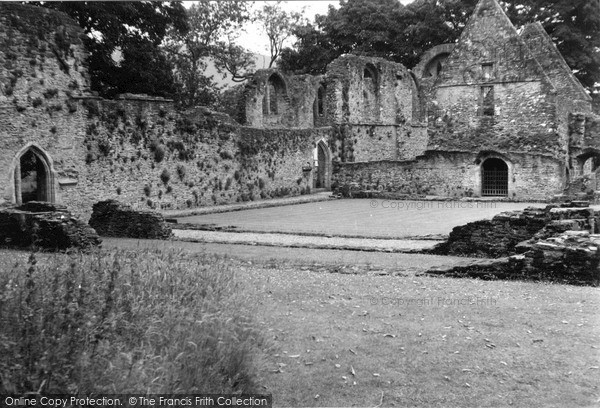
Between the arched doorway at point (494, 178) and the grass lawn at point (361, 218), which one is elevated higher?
the arched doorway at point (494, 178)

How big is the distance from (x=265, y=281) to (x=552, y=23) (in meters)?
41.2

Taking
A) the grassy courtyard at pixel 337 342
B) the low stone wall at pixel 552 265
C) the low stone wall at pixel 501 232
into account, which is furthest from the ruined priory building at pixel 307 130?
the low stone wall at pixel 552 265

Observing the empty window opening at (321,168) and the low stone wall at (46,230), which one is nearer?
the low stone wall at (46,230)

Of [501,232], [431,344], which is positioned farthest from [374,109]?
[431,344]

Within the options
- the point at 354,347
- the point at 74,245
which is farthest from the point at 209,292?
the point at 74,245

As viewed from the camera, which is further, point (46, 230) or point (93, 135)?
point (93, 135)

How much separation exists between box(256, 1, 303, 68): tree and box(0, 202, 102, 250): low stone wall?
39.3m

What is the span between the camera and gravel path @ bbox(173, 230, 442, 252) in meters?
13.6

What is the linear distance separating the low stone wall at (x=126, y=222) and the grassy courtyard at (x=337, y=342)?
7528mm

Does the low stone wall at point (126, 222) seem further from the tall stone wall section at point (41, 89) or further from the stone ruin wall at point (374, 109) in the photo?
the stone ruin wall at point (374, 109)

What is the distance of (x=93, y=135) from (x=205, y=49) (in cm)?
2514

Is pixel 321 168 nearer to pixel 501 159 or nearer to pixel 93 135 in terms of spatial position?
pixel 501 159

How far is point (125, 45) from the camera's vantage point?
31.2m

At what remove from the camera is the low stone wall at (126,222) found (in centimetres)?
1596
